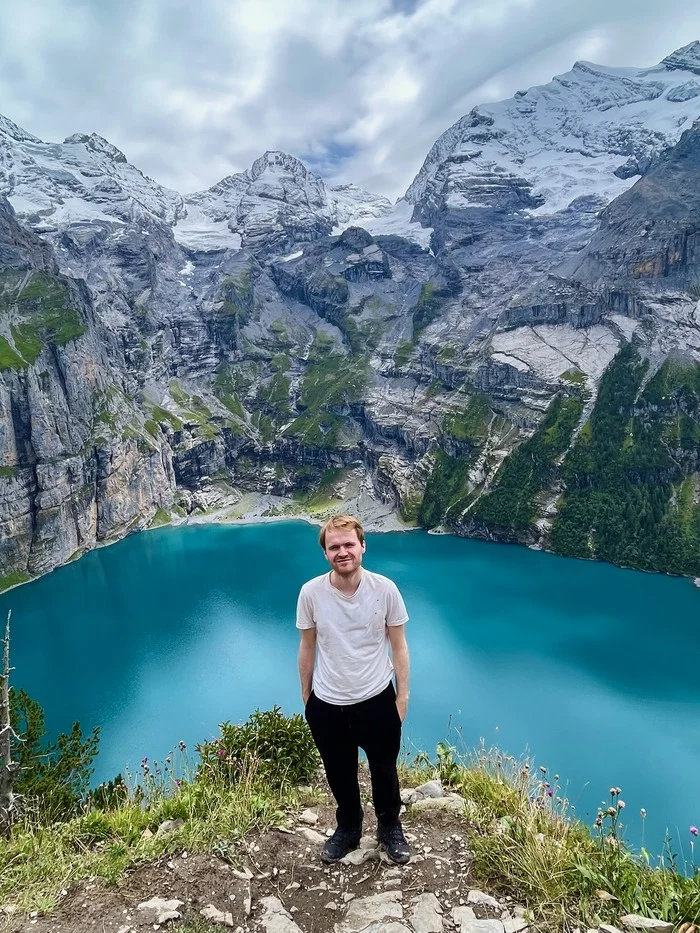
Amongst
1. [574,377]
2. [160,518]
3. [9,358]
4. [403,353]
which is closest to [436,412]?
[403,353]

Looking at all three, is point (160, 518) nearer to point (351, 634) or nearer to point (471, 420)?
point (471, 420)

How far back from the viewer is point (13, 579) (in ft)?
337

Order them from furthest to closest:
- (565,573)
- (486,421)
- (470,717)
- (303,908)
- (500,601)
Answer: (486,421) < (565,573) < (500,601) < (470,717) < (303,908)

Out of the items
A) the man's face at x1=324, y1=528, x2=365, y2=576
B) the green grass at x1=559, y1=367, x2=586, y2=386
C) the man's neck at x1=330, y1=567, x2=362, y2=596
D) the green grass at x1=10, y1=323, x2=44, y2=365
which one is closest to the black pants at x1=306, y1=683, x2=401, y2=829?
the man's neck at x1=330, y1=567, x2=362, y2=596

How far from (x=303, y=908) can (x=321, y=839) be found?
1154mm

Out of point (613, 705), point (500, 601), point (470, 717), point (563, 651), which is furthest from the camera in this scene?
point (500, 601)

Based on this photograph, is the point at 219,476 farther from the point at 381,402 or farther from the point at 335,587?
the point at 335,587

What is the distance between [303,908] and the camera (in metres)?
5.59

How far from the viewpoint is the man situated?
6180 mm

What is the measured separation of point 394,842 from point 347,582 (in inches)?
120

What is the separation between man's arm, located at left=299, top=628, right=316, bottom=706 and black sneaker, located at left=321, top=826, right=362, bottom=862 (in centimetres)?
160

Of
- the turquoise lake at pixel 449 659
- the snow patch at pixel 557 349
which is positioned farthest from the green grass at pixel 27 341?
the snow patch at pixel 557 349

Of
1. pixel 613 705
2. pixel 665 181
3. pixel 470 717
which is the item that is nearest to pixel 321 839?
pixel 470 717

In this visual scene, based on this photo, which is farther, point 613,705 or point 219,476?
point 219,476
